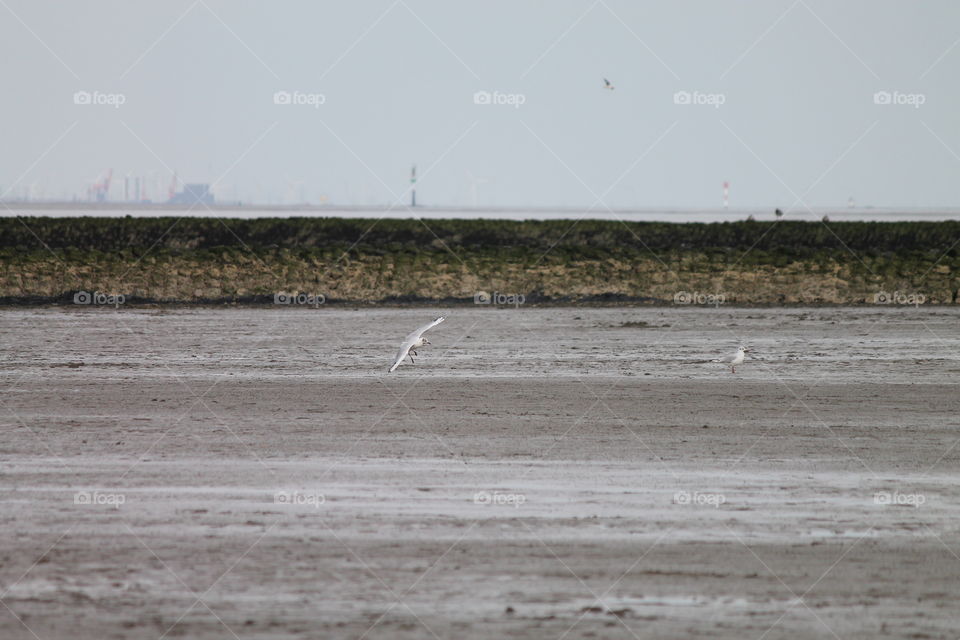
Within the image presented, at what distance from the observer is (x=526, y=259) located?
35938mm

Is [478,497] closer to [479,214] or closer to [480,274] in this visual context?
[480,274]

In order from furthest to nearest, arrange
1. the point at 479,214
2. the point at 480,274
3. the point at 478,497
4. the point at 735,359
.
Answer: the point at 479,214, the point at 480,274, the point at 735,359, the point at 478,497

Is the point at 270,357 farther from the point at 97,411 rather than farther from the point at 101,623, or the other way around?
the point at 101,623

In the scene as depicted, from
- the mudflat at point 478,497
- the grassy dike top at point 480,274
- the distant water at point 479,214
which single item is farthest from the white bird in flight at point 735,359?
the distant water at point 479,214


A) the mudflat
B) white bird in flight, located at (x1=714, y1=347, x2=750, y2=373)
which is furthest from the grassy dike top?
white bird in flight, located at (x1=714, y1=347, x2=750, y2=373)

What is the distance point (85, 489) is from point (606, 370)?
1012 cm

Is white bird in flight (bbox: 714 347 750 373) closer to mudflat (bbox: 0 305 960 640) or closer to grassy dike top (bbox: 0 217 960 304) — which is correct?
mudflat (bbox: 0 305 960 640)

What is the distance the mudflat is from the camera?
7145 mm

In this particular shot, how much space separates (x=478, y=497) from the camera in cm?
995

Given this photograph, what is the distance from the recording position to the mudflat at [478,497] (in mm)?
7145

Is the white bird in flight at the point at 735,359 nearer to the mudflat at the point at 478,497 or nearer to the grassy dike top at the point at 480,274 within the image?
the mudflat at the point at 478,497

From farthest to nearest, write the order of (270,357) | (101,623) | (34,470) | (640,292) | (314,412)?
(640,292) → (270,357) → (314,412) → (34,470) → (101,623)

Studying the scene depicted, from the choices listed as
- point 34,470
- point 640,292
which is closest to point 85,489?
point 34,470

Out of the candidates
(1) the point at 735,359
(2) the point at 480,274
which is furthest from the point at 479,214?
(1) the point at 735,359
